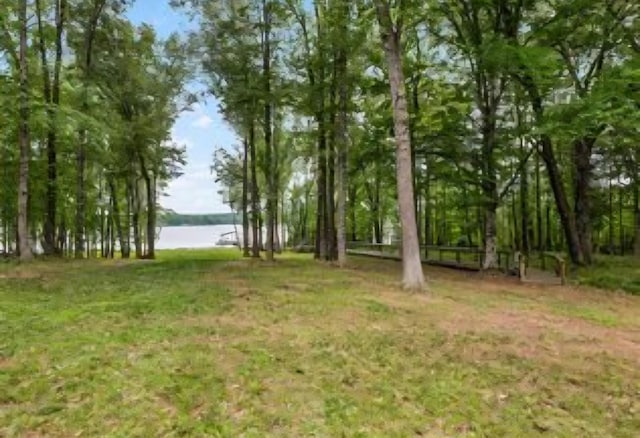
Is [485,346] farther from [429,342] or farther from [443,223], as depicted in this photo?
[443,223]

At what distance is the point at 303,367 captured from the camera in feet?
16.5

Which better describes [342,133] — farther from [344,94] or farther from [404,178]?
[404,178]

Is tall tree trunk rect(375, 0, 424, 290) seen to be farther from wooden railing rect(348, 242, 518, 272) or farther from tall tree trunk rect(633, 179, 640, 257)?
tall tree trunk rect(633, 179, 640, 257)

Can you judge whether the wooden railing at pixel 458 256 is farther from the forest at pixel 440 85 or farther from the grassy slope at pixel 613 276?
the grassy slope at pixel 613 276

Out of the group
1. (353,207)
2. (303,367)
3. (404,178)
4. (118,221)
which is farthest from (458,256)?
(118,221)

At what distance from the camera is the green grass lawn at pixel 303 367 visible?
4094 millimetres

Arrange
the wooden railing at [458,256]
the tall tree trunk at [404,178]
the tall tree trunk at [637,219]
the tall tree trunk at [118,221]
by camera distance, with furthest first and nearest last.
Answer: the tall tree trunk at [118,221] < the tall tree trunk at [637,219] < the wooden railing at [458,256] < the tall tree trunk at [404,178]

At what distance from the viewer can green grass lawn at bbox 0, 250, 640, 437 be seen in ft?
13.4

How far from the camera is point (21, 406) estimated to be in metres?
4.08

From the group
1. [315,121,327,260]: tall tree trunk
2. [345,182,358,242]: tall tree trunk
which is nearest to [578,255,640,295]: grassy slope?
[315,121,327,260]: tall tree trunk


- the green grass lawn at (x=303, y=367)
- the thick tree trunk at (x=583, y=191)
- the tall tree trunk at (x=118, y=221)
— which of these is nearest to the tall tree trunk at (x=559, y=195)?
the thick tree trunk at (x=583, y=191)

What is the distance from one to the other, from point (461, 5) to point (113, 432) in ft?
52.4

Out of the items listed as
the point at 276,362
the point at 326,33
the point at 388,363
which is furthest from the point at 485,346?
the point at 326,33

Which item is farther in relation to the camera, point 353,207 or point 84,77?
point 353,207
